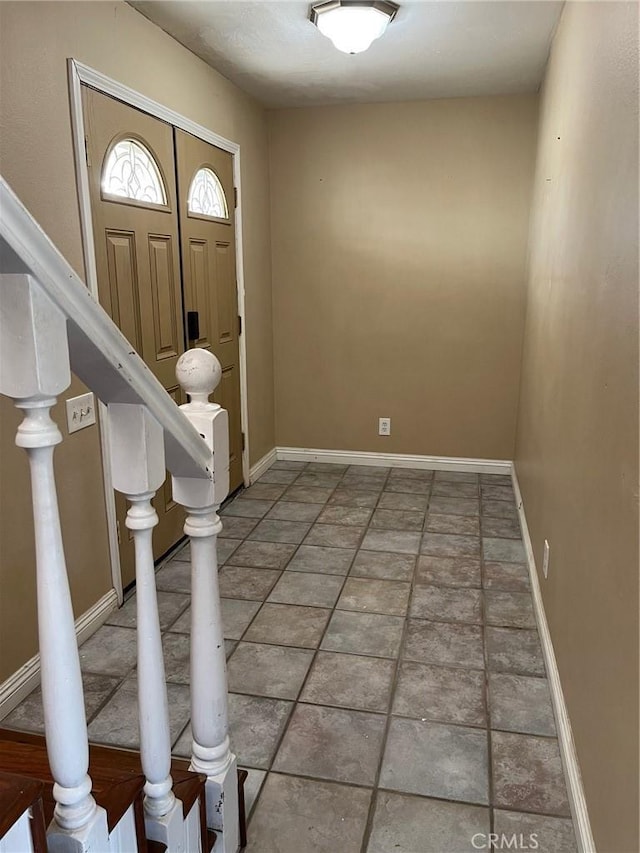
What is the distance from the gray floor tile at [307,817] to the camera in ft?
5.23

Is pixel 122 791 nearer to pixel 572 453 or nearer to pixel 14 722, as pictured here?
pixel 14 722

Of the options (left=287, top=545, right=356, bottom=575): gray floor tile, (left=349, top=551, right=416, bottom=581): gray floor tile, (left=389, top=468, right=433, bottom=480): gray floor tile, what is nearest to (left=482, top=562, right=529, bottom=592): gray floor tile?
(left=349, top=551, right=416, bottom=581): gray floor tile

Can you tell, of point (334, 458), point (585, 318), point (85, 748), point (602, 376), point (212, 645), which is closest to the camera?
point (85, 748)

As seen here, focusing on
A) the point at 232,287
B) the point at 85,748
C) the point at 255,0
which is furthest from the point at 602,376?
the point at 232,287

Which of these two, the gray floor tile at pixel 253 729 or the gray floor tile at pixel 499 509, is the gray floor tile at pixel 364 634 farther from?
the gray floor tile at pixel 499 509

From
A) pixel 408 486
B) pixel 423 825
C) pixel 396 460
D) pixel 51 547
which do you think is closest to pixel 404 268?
pixel 396 460

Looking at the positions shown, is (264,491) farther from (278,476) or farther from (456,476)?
(456,476)

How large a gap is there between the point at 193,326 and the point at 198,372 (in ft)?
7.30

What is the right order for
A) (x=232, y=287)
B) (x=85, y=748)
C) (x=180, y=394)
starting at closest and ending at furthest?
1. (x=85, y=748)
2. (x=180, y=394)
3. (x=232, y=287)

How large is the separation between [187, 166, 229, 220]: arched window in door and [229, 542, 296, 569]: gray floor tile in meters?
1.79

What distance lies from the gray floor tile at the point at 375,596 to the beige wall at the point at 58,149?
106 cm

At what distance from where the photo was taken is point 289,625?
2.59 meters

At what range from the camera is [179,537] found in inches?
134

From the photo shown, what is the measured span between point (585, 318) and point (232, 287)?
8.14 ft
